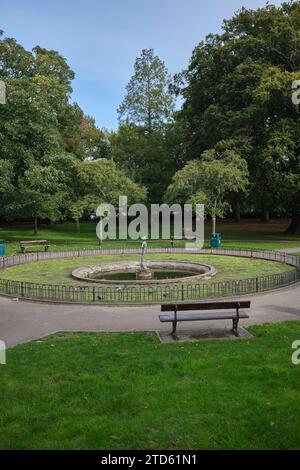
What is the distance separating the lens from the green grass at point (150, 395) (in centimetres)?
580

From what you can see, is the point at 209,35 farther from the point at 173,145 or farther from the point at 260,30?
the point at 173,145

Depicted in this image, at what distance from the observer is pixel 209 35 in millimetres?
43719

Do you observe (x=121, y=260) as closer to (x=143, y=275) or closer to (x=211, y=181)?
(x=143, y=275)

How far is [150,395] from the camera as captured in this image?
7.07 metres

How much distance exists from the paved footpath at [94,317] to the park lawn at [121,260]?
14.6ft

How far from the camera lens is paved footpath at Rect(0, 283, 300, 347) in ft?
37.8

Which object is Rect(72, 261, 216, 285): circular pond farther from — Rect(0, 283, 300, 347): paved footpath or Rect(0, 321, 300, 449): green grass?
Rect(0, 321, 300, 449): green grass

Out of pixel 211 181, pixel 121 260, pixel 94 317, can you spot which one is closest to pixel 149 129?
pixel 211 181

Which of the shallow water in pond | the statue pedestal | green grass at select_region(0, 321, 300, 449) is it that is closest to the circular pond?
the shallow water in pond

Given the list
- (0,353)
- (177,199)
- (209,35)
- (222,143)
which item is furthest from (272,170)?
(0,353)

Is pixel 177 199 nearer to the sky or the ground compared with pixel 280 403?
nearer to the sky

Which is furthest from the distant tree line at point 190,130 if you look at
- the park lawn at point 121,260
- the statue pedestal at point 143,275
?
the statue pedestal at point 143,275

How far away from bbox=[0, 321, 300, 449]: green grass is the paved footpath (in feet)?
4.55

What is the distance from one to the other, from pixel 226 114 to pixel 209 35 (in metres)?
9.57
